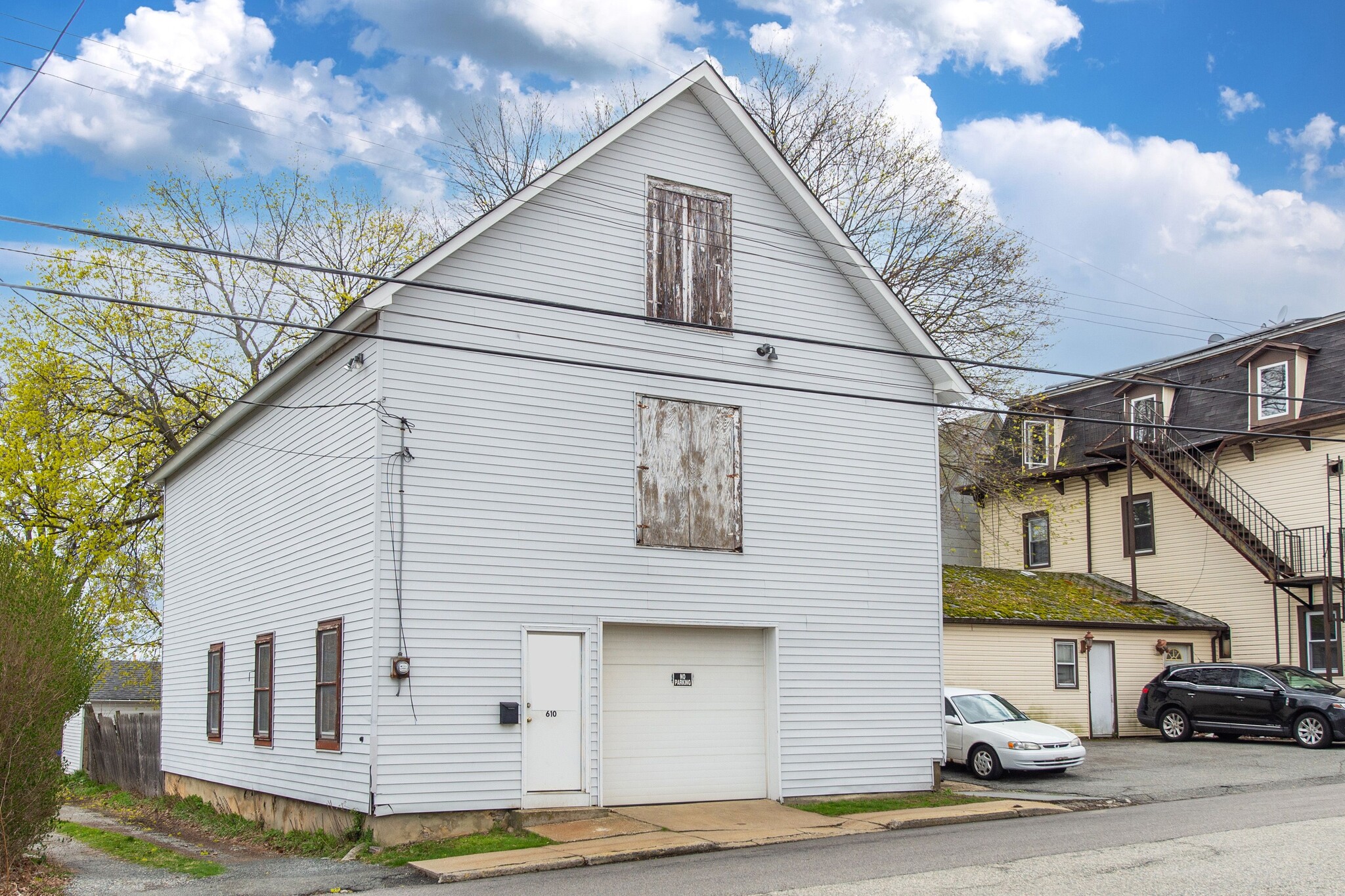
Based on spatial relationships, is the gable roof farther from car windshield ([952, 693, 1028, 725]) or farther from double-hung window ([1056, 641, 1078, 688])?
double-hung window ([1056, 641, 1078, 688])

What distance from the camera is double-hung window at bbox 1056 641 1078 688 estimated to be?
88.3ft

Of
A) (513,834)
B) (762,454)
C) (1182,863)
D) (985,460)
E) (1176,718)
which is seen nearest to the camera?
(1182,863)

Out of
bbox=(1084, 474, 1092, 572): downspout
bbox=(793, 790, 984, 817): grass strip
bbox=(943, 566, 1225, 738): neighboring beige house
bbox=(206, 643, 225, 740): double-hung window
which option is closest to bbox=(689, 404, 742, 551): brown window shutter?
bbox=(793, 790, 984, 817): grass strip

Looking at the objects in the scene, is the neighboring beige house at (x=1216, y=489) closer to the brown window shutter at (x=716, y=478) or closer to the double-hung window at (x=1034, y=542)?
the double-hung window at (x=1034, y=542)

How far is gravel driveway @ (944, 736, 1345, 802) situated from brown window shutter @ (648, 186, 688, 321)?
28.8 ft

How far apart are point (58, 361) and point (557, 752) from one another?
17.8 m

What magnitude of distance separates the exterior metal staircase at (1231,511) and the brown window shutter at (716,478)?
14584 millimetres

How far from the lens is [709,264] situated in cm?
1694

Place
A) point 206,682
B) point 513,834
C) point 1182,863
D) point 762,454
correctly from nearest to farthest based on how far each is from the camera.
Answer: point 1182,863 < point 513,834 < point 762,454 < point 206,682

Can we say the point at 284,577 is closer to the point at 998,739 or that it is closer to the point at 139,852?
the point at 139,852

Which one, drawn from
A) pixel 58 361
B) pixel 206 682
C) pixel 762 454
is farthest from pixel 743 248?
pixel 58 361

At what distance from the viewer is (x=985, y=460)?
2858 centimetres

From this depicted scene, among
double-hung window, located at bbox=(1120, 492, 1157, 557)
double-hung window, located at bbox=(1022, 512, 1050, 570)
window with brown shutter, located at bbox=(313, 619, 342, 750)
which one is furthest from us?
double-hung window, located at bbox=(1022, 512, 1050, 570)

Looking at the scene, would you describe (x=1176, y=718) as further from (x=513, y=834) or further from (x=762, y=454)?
(x=513, y=834)
